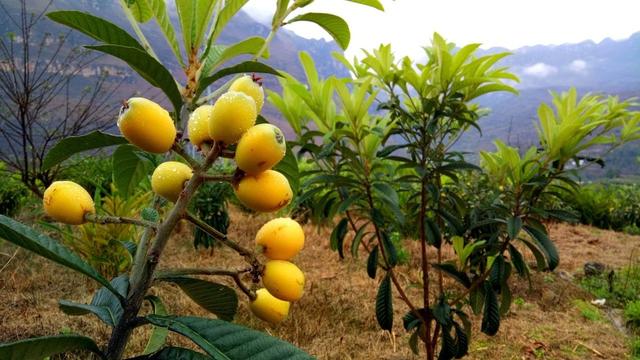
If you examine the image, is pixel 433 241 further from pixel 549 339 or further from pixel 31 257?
pixel 31 257

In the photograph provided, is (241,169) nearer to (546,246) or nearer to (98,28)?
(98,28)

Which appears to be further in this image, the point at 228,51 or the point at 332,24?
the point at 332,24

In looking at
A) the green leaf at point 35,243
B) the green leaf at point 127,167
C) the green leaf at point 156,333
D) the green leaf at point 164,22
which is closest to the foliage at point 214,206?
the green leaf at point 127,167

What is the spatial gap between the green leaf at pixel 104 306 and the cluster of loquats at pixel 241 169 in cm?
13

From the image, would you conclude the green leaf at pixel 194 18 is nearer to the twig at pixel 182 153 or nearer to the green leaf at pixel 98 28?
the green leaf at pixel 98 28

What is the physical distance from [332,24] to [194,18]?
336 mm

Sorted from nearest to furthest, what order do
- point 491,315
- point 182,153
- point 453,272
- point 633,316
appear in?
point 182,153 < point 491,315 < point 453,272 < point 633,316

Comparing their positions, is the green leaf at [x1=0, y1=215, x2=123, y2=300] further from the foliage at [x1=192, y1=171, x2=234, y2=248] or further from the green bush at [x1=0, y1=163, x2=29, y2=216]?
the green bush at [x1=0, y1=163, x2=29, y2=216]

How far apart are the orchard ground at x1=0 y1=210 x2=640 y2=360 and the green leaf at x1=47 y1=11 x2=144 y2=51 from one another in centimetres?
169

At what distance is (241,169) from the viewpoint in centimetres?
60

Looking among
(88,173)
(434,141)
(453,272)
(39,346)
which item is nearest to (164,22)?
(39,346)

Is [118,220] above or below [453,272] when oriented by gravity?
above

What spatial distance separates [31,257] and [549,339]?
3730 mm

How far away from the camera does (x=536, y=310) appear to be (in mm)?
3438
